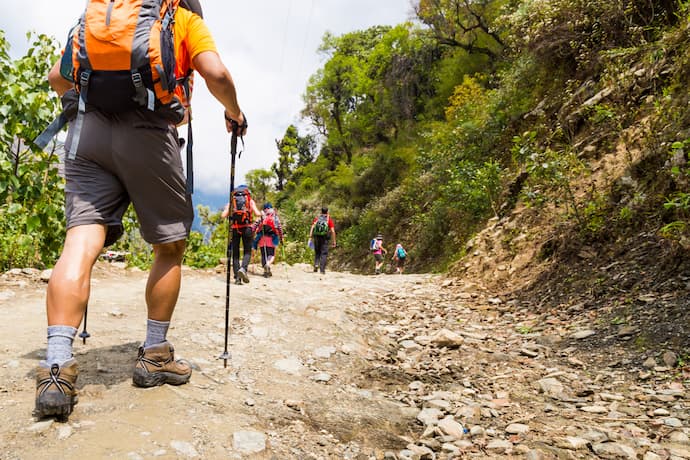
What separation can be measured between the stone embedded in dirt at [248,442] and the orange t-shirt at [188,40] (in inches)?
71.2

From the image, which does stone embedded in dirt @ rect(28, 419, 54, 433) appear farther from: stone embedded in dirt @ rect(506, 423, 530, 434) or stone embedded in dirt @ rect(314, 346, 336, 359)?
stone embedded in dirt @ rect(506, 423, 530, 434)

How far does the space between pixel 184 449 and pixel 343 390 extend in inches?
58.8

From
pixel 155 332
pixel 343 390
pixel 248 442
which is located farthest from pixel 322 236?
pixel 248 442

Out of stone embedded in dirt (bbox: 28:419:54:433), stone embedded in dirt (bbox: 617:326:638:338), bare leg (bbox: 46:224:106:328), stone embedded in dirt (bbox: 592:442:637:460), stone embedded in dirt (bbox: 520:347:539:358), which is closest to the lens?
stone embedded in dirt (bbox: 28:419:54:433)

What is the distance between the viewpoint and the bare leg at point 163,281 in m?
2.52

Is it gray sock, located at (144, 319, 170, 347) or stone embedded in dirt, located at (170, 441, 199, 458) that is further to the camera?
gray sock, located at (144, 319, 170, 347)

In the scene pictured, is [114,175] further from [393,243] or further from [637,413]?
[393,243]

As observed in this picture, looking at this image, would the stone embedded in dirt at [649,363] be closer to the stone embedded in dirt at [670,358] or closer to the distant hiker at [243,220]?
the stone embedded in dirt at [670,358]

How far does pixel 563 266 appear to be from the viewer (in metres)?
5.78

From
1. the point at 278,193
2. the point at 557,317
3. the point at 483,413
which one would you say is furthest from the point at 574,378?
the point at 278,193

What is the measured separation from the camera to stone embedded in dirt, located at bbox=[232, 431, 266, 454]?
2.05 m

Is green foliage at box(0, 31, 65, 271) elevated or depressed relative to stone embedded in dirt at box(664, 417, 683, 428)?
elevated

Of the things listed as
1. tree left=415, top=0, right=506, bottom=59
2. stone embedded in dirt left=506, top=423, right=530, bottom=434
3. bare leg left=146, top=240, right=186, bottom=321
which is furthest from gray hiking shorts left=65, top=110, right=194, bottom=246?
tree left=415, top=0, right=506, bottom=59

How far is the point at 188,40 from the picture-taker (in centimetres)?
243
